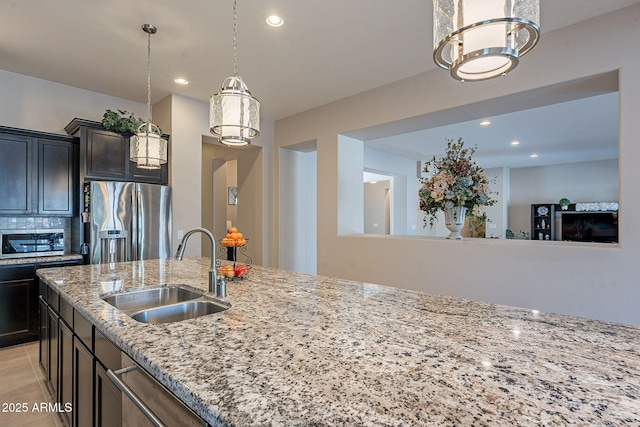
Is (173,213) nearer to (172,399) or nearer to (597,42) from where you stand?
(172,399)

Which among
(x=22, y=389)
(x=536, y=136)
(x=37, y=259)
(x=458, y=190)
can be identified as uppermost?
(x=536, y=136)

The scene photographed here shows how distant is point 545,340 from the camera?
40.9 inches

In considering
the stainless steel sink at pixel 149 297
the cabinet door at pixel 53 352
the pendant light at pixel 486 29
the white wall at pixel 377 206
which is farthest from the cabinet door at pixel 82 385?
the white wall at pixel 377 206

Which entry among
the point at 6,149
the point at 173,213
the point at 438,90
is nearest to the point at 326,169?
the point at 438,90

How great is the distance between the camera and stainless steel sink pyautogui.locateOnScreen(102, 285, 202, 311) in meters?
1.73

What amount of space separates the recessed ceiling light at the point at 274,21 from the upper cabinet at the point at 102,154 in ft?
7.37

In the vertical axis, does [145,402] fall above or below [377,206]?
below

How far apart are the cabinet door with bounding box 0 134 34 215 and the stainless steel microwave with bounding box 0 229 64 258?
11.9 inches

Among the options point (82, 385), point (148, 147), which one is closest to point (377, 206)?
point (148, 147)

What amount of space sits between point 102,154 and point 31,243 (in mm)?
1173

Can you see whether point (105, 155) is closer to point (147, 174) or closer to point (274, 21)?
point (147, 174)

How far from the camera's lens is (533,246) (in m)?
2.64

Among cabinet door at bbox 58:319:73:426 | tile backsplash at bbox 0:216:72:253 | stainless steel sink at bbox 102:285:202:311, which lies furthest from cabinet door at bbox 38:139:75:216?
stainless steel sink at bbox 102:285:202:311

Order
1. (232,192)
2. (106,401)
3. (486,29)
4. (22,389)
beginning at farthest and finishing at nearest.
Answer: (232,192) → (22,389) → (106,401) → (486,29)
